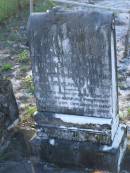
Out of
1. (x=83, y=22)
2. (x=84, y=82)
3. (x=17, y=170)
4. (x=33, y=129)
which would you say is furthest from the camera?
(x=33, y=129)

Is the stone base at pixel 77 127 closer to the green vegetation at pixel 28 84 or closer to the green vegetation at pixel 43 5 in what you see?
the green vegetation at pixel 28 84

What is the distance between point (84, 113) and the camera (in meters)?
5.15

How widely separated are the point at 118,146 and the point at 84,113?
0.55 m

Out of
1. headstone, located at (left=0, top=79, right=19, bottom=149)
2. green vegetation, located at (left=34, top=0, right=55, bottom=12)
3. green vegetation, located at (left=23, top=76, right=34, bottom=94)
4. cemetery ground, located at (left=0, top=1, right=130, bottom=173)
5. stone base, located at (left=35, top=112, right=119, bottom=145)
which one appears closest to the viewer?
stone base, located at (left=35, top=112, right=119, bottom=145)

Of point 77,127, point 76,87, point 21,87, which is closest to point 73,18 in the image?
point 76,87

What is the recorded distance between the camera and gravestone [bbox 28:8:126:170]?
4707mm

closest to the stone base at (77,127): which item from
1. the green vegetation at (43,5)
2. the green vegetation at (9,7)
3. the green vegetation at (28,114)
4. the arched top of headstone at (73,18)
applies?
the green vegetation at (28,114)

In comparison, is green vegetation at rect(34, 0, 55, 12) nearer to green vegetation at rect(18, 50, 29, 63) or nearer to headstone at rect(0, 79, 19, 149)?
green vegetation at rect(18, 50, 29, 63)

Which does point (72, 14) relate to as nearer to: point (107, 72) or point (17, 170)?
point (107, 72)

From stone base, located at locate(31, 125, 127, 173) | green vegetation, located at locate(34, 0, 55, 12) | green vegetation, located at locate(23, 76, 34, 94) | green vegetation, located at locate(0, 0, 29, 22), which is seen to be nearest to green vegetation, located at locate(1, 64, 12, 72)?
green vegetation, located at locate(23, 76, 34, 94)

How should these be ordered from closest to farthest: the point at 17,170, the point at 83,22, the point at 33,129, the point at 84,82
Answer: the point at 83,22, the point at 84,82, the point at 17,170, the point at 33,129

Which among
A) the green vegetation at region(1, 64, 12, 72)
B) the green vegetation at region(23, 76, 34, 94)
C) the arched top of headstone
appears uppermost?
the arched top of headstone

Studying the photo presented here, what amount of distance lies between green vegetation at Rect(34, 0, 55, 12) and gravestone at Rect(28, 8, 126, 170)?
590 centimetres

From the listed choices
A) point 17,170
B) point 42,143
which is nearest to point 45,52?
point 42,143
